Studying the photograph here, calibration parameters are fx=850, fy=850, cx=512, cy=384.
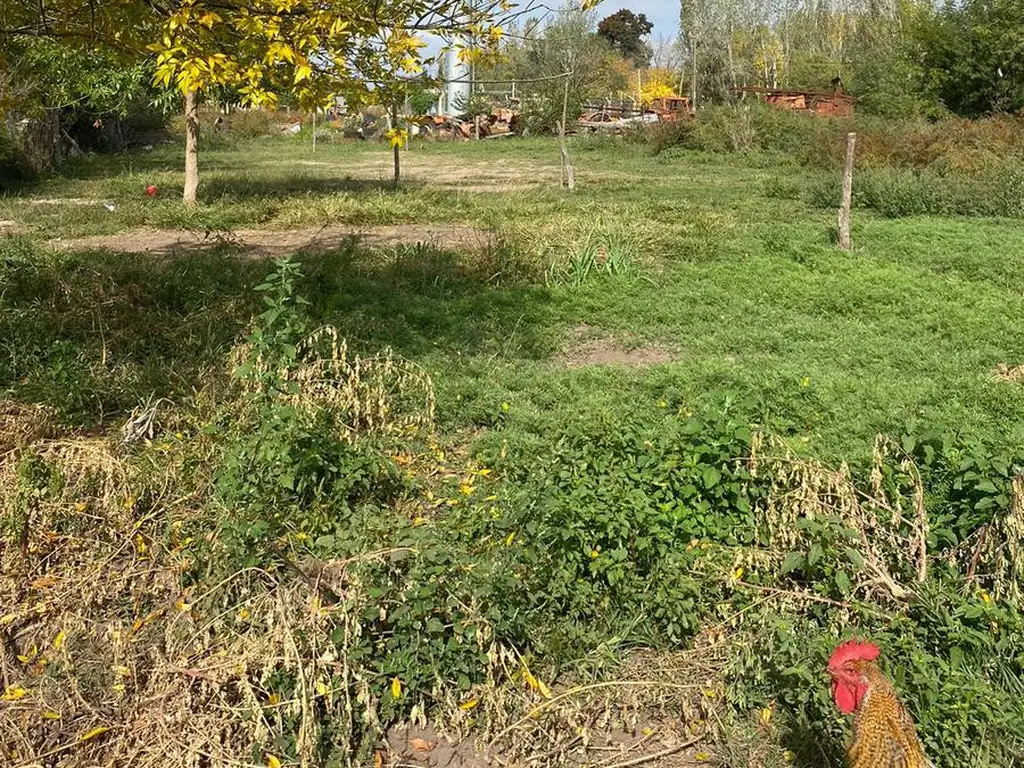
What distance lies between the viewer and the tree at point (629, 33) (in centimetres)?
5609

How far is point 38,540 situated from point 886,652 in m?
3.22

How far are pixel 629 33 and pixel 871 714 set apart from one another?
60461 millimetres

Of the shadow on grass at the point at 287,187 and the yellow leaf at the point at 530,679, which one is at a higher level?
the shadow on grass at the point at 287,187

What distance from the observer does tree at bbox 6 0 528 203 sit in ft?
11.8

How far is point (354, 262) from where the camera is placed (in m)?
7.92

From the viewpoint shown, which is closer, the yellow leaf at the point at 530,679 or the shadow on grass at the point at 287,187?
the yellow leaf at the point at 530,679

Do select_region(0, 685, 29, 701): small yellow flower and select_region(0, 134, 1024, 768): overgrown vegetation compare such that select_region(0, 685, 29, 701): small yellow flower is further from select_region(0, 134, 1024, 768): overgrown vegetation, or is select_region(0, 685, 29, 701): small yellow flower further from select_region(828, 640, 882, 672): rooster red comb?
select_region(828, 640, 882, 672): rooster red comb

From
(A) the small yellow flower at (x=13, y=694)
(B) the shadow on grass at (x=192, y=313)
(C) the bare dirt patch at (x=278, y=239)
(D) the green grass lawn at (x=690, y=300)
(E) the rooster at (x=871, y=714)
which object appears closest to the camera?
(E) the rooster at (x=871, y=714)

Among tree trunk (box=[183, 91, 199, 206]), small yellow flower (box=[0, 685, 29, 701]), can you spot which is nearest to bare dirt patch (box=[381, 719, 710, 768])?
small yellow flower (box=[0, 685, 29, 701])

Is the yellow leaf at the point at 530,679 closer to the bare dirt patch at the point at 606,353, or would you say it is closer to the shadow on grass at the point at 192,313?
the shadow on grass at the point at 192,313

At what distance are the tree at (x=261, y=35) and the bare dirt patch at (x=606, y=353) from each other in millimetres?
2365

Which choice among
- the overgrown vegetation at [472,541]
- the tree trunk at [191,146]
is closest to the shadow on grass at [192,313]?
the overgrown vegetation at [472,541]

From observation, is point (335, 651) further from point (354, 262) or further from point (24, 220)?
point (24, 220)

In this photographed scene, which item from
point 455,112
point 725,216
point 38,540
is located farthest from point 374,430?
point 455,112
